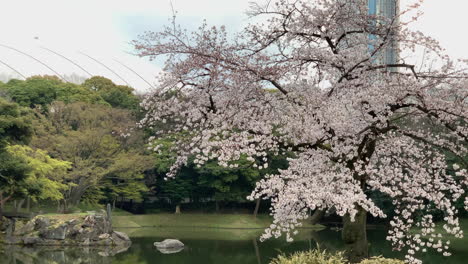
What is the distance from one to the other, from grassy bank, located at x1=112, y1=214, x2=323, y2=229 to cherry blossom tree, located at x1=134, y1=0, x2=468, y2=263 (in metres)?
31.0

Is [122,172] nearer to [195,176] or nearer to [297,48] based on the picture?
[195,176]

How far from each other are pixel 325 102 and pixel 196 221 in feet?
112

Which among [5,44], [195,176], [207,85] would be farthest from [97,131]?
[5,44]

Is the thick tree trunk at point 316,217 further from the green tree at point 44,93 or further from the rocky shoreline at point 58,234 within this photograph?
the green tree at point 44,93

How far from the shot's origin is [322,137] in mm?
11883

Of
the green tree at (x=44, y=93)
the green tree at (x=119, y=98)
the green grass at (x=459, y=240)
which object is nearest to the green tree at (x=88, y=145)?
the green tree at (x=44, y=93)

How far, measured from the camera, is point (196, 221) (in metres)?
44.0

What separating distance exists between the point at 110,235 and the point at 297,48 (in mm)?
22108

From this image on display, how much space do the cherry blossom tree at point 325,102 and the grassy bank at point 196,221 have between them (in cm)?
3098

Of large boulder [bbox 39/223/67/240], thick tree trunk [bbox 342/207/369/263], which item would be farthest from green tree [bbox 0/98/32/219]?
thick tree trunk [bbox 342/207/369/263]

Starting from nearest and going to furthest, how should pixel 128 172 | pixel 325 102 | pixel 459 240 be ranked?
pixel 325 102 < pixel 459 240 < pixel 128 172

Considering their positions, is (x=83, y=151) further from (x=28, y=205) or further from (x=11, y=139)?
(x=11, y=139)

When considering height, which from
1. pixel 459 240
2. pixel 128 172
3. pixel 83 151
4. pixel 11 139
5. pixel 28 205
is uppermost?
pixel 83 151

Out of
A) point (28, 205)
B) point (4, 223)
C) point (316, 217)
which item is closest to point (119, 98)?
point (28, 205)
